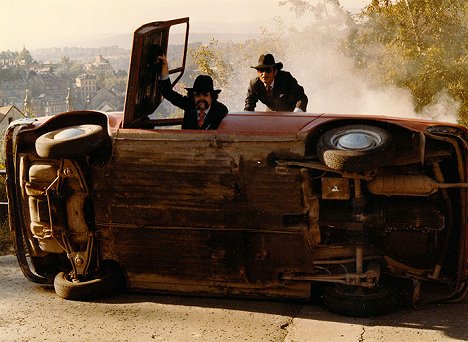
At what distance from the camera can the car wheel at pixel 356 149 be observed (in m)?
5.99

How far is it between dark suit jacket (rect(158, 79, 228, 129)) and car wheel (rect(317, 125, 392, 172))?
37.7 inches

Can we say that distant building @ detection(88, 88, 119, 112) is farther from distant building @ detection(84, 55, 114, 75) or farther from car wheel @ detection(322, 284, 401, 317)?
car wheel @ detection(322, 284, 401, 317)

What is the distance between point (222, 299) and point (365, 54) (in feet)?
90.6

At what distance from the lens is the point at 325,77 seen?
1510 inches

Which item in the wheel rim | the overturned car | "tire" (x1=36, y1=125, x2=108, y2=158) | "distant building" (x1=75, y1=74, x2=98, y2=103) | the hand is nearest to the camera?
the wheel rim

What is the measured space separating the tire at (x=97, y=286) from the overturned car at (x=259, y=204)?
11mm

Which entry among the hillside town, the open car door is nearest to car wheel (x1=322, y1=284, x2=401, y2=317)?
the open car door

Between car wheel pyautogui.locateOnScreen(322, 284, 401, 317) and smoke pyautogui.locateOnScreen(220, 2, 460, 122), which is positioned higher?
smoke pyautogui.locateOnScreen(220, 2, 460, 122)

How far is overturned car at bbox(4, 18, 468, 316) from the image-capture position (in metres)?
6.34

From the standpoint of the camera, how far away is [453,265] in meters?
6.73

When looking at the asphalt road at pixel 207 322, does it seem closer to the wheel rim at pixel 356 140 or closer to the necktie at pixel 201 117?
the wheel rim at pixel 356 140

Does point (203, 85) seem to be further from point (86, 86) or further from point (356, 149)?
point (86, 86)

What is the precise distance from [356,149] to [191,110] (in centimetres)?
166

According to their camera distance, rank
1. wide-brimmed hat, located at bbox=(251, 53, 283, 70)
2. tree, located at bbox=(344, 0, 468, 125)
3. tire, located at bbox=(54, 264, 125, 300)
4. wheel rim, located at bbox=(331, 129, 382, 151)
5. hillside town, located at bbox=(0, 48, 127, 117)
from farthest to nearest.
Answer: hillside town, located at bbox=(0, 48, 127, 117) → tree, located at bbox=(344, 0, 468, 125) → wide-brimmed hat, located at bbox=(251, 53, 283, 70) → tire, located at bbox=(54, 264, 125, 300) → wheel rim, located at bbox=(331, 129, 382, 151)
